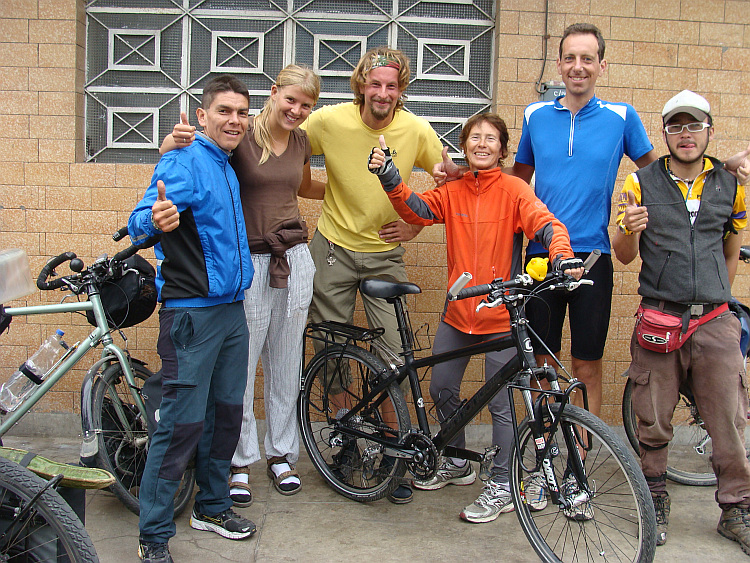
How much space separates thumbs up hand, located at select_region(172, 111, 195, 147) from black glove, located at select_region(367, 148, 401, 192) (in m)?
0.87

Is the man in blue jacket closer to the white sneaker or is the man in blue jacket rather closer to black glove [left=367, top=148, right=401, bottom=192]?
black glove [left=367, top=148, right=401, bottom=192]

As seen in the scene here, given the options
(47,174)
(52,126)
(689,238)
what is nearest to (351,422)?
(689,238)

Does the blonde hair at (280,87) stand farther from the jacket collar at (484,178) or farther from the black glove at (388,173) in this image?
the jacket collar at (484,178)

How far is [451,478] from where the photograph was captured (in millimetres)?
3941

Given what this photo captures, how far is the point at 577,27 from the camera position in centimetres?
360

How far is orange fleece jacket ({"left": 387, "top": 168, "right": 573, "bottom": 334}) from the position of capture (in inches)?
136

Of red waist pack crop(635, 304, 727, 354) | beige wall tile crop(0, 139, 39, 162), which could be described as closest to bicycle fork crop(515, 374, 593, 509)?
red waist pack crop(635, 304, 727, 354)

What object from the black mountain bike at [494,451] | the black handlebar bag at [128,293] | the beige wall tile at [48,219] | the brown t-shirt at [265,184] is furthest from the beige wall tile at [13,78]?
the black mountain bike at [494,451]

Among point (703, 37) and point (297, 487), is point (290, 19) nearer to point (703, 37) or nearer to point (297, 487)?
point (703, 37)

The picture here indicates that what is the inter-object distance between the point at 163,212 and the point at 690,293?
8.21ft

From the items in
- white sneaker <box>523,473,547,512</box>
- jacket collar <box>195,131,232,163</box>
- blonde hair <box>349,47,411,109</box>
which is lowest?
white sneaker <box>523,473,547,512</box>

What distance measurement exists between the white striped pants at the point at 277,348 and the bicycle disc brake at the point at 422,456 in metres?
0.76

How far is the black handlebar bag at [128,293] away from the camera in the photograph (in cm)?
344

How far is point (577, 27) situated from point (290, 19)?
6.63 ft
